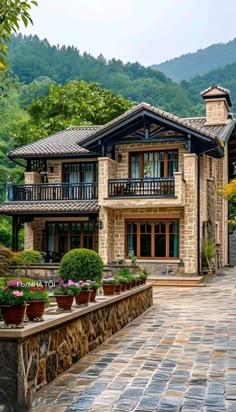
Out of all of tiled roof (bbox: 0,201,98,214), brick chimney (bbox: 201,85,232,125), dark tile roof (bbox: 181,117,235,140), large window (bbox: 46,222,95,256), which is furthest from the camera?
brick chimney (bbox: 201,85,232,125)

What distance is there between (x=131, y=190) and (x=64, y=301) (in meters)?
13.8

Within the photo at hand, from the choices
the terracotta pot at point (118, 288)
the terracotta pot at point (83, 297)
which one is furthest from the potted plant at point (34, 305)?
the terracotta pot at point (118, 288)

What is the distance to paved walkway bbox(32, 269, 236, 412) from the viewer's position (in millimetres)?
4539

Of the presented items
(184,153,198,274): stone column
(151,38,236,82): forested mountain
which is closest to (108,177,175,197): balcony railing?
(184,153,198,274): stone column

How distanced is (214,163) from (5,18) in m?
19.4

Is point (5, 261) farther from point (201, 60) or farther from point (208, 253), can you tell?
point (201, 60)

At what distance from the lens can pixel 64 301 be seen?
6129 millimetres

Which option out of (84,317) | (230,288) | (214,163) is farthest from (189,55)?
(84,317)

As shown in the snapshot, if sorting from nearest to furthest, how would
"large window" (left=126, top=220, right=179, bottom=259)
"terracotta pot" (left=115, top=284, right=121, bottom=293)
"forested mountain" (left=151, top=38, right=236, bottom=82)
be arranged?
"terracotta pot" (left=115, top=284, right=121, bottom=293) → "large window" (left=126, top=220, right=179, bottom=259) → "forested mountain" (left=151, top=38, right=236, bottom=82)

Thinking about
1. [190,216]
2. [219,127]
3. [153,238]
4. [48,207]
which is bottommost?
[153,238]

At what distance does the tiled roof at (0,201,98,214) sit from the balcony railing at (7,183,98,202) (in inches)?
13.9

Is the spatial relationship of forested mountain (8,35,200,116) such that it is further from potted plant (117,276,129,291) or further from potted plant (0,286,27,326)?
potted plant (0,286,27,326)

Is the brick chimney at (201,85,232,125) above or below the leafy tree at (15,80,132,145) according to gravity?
below

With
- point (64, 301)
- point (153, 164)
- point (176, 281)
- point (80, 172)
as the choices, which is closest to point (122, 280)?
point (64, 301)
